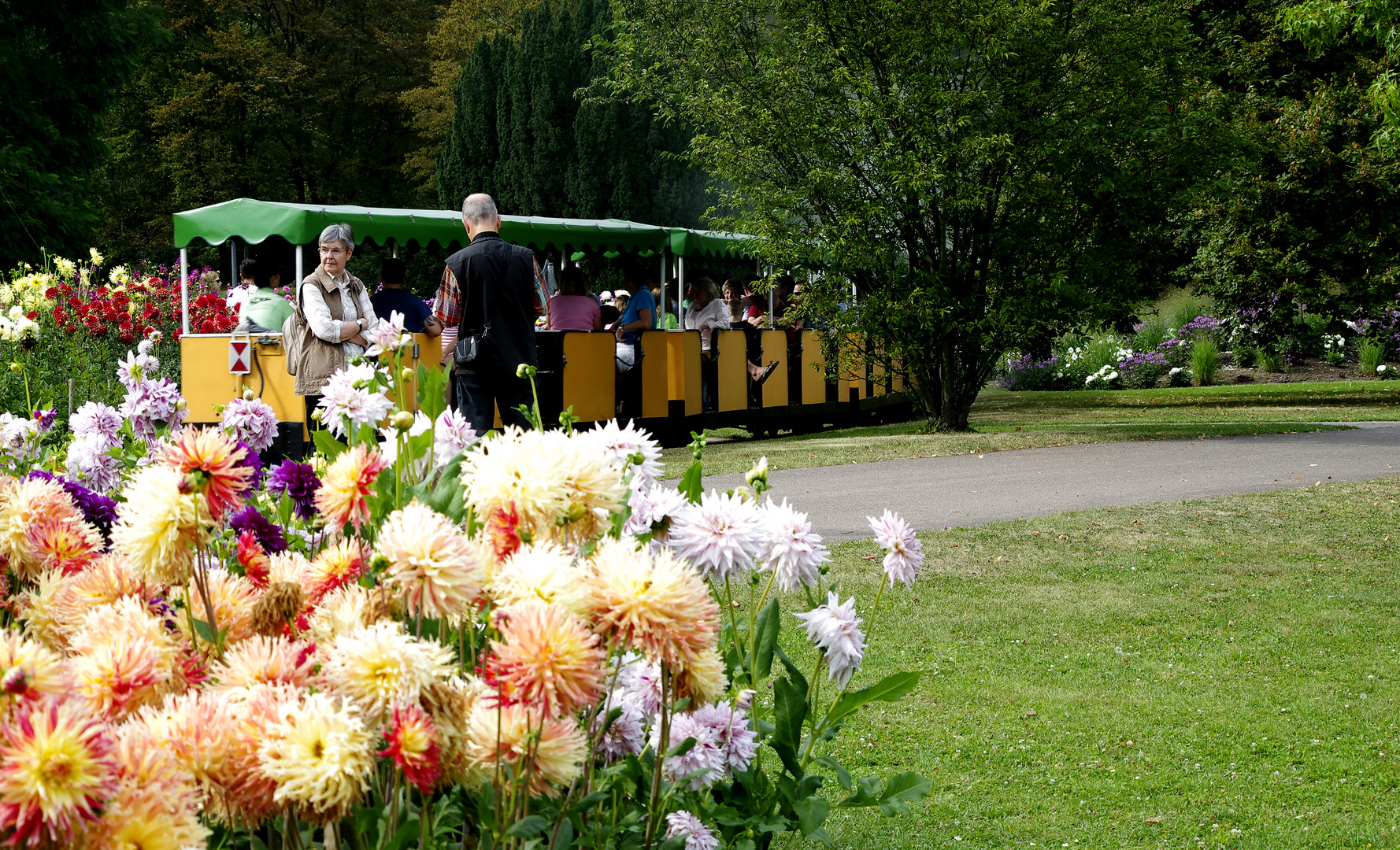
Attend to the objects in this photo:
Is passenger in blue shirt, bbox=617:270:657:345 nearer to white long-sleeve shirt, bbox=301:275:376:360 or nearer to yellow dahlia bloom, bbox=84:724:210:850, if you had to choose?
white long-sleeve shirt, bbox=301:275:376:360

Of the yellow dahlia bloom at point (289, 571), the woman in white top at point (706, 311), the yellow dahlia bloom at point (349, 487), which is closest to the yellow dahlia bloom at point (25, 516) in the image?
the yellow dahlia bloom at point (289, 571)

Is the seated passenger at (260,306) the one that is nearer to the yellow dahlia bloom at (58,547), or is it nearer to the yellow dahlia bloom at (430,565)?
the yellow dahlia bloom at (58,547)

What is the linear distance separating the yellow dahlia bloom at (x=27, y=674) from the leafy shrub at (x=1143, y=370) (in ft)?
98.3

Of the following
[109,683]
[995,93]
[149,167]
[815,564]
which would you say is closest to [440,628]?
[109,683]

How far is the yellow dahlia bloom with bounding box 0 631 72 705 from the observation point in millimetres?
985

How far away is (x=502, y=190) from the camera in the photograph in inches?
1339

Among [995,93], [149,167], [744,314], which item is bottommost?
[744,314]

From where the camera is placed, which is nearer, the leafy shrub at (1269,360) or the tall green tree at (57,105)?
the tall green tree at (57,105)

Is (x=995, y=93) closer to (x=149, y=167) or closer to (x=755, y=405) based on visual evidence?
(x=755, y=405)

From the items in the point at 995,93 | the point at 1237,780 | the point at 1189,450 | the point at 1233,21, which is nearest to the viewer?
the point at 1237,780

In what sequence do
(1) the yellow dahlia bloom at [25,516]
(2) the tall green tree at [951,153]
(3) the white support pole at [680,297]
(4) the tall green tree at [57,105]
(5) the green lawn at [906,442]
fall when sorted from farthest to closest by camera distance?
1. (4) the tall green tree at [57,105]
2. (3) the white support pole at [680,297]
3. (2) the tall green tree at [951,153]
4. (5) the green lawn at [906,442]
5. (1) the yellow dahlia bloom at [25,516]

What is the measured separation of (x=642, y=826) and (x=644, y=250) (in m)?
14.9

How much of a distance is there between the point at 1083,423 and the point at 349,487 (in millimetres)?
17532

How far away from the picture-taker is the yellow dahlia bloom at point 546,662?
48.2 inches
